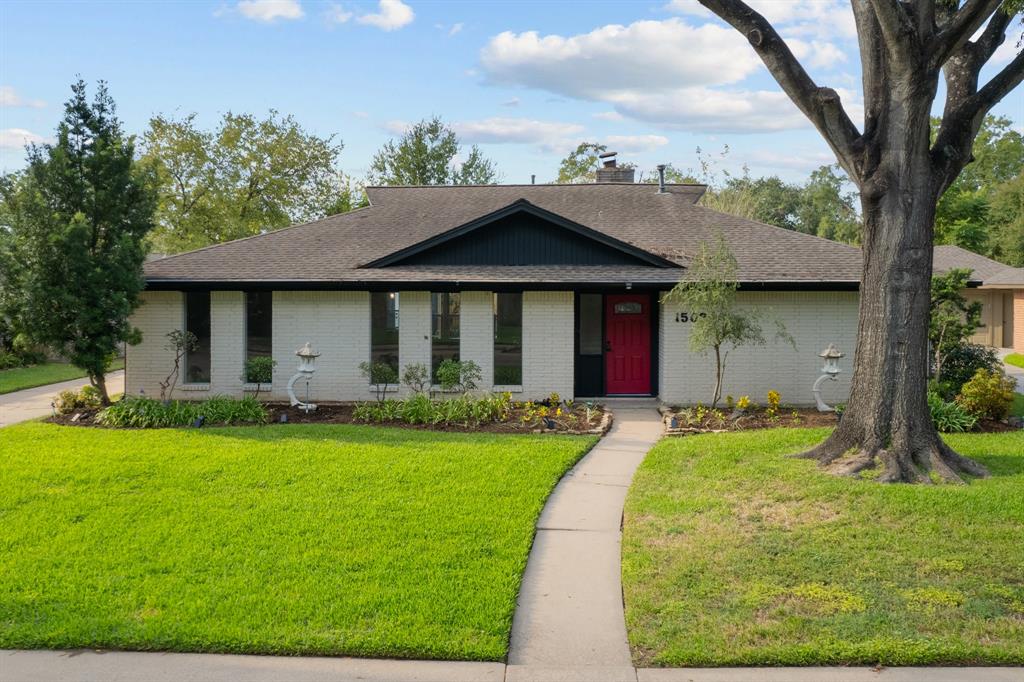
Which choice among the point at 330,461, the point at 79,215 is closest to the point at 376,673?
the point at 330,461

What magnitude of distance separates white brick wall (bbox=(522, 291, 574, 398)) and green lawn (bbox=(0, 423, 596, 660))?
13.4 feet

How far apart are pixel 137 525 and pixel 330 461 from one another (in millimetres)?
3220

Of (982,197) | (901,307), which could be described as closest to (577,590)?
(901,307)

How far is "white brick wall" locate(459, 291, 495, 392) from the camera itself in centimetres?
1666

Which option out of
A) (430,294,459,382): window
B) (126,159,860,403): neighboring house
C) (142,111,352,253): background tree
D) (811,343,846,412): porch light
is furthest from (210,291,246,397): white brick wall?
(142,111,352,253): background tree

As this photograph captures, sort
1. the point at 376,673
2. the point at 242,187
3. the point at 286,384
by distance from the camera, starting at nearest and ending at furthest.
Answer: the point at 376,673 < the point at 286,384 < the point at 242,187

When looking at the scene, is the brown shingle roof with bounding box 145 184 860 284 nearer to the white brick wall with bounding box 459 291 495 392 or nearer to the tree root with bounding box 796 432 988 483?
the white brick wall with bounding box 459 291 495 392

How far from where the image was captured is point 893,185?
1009cm

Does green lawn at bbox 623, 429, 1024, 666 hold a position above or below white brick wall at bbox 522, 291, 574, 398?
below

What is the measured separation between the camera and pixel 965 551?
725cm

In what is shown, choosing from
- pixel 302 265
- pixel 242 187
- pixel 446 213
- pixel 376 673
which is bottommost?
pixel 376 673

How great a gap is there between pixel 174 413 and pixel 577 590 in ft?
32.9

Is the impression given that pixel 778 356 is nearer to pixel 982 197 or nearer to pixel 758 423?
pixel 758 423

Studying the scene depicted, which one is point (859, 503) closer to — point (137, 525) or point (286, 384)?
point (137, 525)
